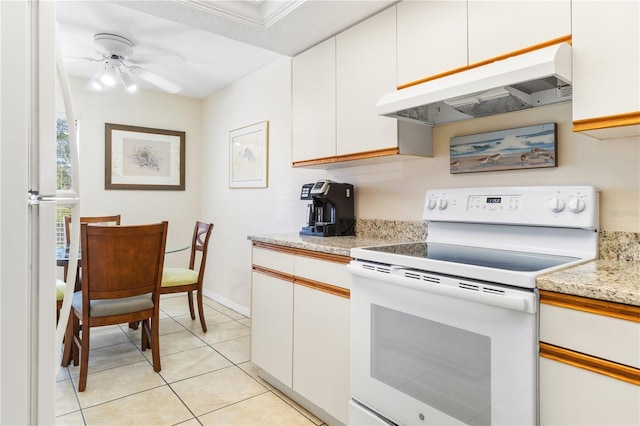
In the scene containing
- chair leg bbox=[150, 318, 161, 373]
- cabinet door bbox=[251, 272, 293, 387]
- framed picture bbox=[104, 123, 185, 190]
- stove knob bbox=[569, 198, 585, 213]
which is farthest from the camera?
framed picture bbox=[104, 123, 185, 190]

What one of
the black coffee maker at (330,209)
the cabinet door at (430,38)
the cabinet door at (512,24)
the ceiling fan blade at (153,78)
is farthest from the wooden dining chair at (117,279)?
the cabinet door at (512,24)

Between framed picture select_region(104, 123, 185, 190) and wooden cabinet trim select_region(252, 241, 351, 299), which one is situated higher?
framed picture select_region(104, 123, 185, 190)

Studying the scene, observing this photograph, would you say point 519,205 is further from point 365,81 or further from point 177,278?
point 177,278

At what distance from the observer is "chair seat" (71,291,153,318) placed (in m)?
2.37

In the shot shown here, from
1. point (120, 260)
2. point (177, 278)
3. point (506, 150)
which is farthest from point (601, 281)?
point (177, 278)

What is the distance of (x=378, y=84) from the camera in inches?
80.7

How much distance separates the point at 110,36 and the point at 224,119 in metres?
1.58

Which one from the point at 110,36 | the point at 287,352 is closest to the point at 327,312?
the point at 287,352

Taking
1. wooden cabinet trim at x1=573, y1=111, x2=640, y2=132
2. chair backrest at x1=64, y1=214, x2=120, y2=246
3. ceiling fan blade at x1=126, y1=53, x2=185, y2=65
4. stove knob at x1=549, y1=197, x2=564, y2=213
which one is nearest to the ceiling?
ceiling fan blade at x1=126, y1=53, x2=185, y2=65

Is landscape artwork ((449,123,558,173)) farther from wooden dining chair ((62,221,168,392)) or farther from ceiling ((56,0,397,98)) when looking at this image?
wooden dining chair ((62,221,168,392))

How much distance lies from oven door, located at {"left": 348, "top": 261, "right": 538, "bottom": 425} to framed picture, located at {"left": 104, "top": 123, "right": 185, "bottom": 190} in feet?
11.6

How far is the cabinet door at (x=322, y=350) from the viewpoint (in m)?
1.86

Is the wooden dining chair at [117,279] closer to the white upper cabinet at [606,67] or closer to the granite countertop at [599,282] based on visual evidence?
the granite countertop at [599,282]

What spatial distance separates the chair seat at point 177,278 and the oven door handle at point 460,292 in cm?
208
